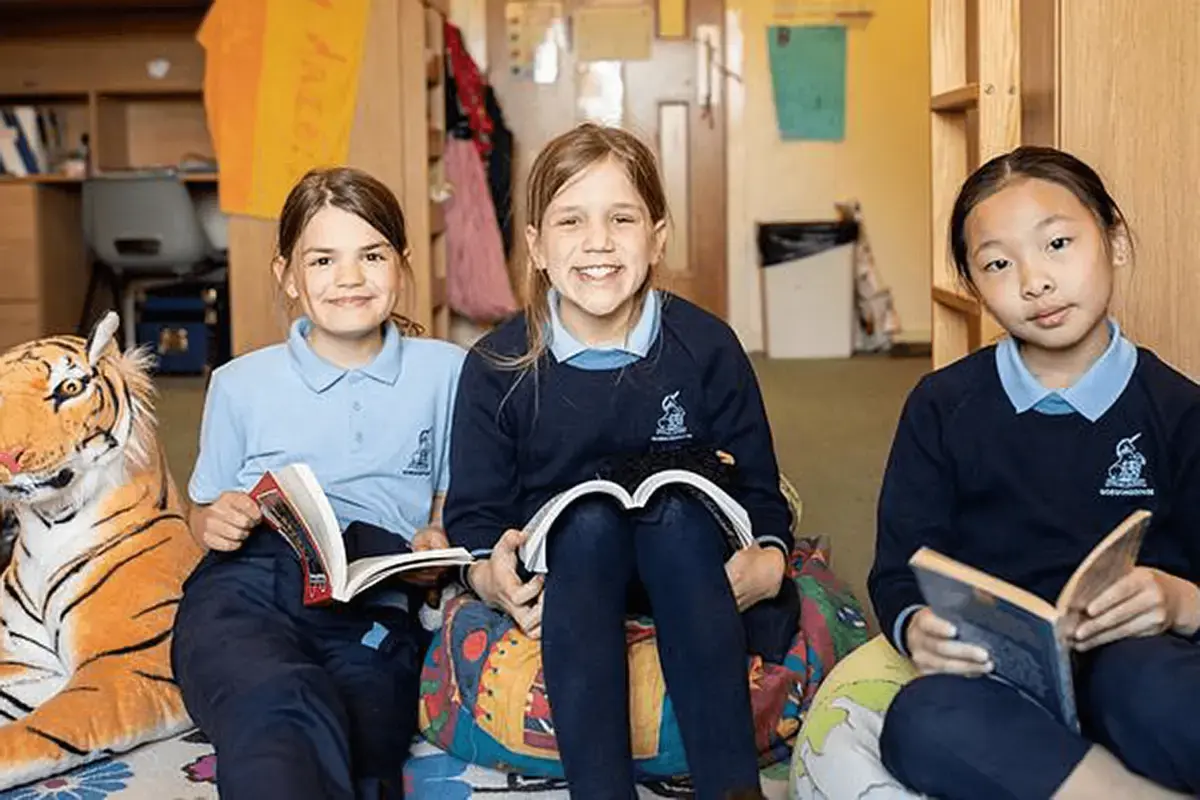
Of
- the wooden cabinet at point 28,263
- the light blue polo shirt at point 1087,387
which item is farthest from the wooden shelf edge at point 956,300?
the wooden cabinet at point 28,263

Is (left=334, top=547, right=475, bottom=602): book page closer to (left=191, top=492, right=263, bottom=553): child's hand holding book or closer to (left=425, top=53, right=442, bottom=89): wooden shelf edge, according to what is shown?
(left=191, top=492, right=263, bottom=553): child's hand holding book

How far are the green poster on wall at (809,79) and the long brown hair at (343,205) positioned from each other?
408 centimetres

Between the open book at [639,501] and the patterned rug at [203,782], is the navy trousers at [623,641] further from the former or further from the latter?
the patterned rug at [203,782]

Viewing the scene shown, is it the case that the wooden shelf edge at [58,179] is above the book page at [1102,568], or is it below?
above

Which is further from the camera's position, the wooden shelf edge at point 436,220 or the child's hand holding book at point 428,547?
the wooden shelf edge at point 436,220

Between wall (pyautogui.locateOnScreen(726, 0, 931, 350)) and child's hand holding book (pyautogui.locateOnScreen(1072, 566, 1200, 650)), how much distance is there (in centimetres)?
441

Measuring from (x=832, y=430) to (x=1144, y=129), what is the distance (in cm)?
207

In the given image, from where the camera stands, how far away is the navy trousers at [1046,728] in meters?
1.05

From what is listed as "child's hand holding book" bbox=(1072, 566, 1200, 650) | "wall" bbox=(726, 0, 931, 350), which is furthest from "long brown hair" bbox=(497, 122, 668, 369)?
"wall" bbox=(726, 0, 931, 350)

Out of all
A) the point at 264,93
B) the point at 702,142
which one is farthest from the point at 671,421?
the point at 702,142

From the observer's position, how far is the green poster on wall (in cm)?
547

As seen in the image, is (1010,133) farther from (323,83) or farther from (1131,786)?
(323,83)

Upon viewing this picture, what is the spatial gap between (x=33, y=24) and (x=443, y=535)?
13.8ft

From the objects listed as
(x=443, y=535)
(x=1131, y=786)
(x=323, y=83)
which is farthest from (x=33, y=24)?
(x=1131, y=786)
